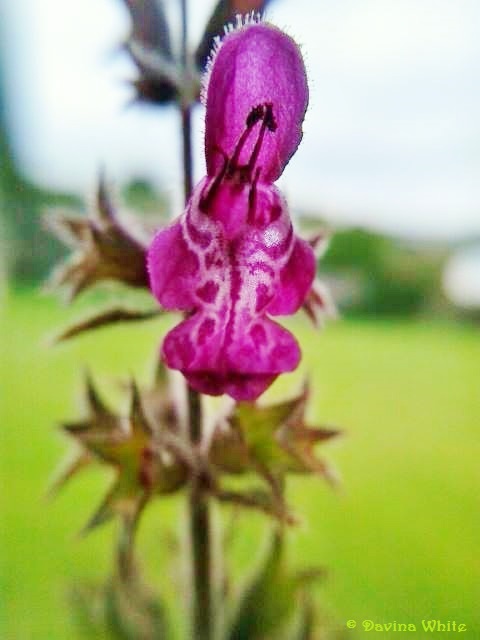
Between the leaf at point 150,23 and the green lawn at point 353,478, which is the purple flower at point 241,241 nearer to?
the leaf at point 150,23

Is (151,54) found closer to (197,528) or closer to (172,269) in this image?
(172,269)

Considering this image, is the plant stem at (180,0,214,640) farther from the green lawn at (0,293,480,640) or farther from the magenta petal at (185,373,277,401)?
the green lawn at (0,293,480,640)

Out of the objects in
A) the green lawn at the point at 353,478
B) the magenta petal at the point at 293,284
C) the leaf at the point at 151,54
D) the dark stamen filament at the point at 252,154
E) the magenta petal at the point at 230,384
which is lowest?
the green lawn at the point at 353,478

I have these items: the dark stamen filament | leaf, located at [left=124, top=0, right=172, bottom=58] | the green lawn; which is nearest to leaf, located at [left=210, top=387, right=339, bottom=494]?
the dark stamen filament

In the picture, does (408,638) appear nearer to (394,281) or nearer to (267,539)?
(267,539)

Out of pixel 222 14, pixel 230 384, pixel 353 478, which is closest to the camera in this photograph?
pixel 230 384

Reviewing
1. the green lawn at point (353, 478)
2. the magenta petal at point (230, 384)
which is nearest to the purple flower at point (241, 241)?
the magenta petal at point (230, 384)

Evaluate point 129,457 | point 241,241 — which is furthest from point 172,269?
point 129,457
